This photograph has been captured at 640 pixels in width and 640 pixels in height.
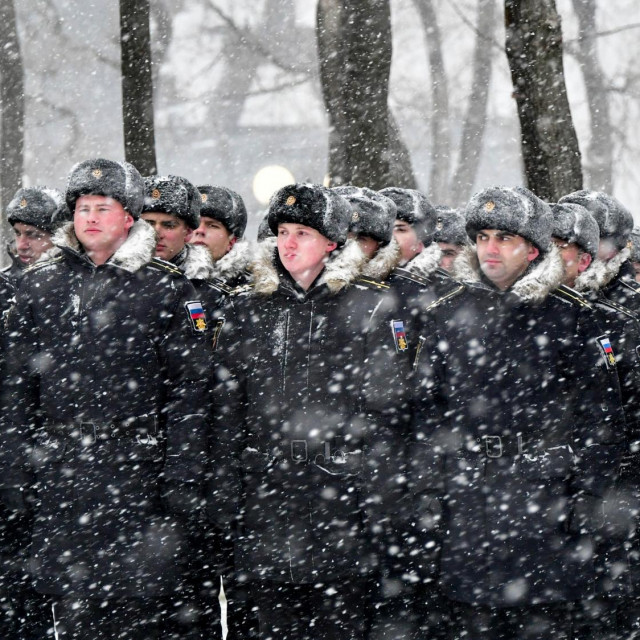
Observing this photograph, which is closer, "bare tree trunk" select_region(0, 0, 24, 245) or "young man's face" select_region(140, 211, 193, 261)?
"young man's face" select_region(140, 211, 193, 261)

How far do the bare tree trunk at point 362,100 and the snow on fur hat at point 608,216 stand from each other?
11.3 ft

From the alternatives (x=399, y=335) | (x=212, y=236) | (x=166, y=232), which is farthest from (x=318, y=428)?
(x=212, y=236)

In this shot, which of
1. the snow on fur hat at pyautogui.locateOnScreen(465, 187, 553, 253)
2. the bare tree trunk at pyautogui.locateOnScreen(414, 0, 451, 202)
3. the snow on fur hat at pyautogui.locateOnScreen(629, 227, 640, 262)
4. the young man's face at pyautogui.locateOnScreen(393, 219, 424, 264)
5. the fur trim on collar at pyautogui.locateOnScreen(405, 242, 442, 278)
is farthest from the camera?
the bare tree trunk at pyautogui.locateOnScreen(414, 0, 451, 202)

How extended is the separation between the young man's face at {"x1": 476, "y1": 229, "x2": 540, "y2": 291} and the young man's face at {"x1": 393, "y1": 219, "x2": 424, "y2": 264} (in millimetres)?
1664

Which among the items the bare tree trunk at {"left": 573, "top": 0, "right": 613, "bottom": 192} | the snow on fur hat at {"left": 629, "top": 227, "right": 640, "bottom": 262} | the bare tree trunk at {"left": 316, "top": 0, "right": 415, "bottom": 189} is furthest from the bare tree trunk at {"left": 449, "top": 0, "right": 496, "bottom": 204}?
the snow on fur hat at {"left": 629, "top": 227, "right": 640, "bottom": 262}

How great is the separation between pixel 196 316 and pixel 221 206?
1723mm

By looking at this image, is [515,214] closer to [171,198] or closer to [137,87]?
[171,198]

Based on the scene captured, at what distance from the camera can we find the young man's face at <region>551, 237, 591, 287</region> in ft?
18.2

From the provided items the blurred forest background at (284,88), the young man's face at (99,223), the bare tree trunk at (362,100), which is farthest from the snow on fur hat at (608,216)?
the blurred forest background at (284,88)

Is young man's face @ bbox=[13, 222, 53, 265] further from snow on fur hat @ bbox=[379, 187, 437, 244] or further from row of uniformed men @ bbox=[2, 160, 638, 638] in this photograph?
snow on fur hat @ bbox=[379, 187, 437, 244]

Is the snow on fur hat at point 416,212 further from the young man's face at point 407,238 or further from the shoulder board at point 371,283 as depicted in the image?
the shoulder board at point 371,283

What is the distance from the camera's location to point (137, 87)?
10.2 meters

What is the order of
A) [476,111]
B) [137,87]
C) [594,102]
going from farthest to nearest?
1. [594,102]
2. [476,111]
3. [137,87]

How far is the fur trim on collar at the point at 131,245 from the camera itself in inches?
191
